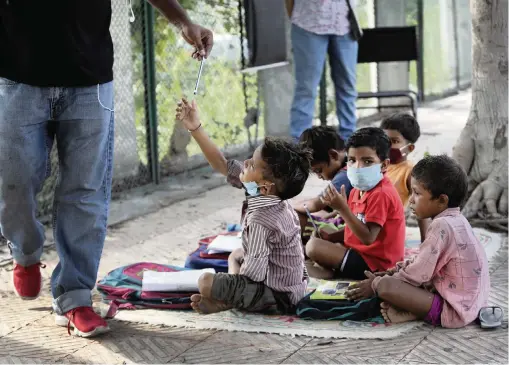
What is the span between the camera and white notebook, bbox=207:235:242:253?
4832mm

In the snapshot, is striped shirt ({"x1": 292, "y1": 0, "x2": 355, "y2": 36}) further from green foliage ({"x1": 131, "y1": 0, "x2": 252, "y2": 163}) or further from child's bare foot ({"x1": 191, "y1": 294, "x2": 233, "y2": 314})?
child's bare foot ({"x1": 191, "y1": 294, "x2": 233, "y2": 314})

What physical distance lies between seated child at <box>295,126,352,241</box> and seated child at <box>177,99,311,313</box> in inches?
34.5

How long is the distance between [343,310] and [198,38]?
1.37 meters

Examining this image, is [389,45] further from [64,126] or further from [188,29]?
[64,126]

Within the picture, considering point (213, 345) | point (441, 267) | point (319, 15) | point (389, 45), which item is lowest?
point (213, 345)

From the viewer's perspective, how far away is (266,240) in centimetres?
407

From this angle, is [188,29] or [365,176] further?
[365,176]

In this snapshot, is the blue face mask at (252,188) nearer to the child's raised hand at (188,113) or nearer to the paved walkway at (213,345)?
the child's raised hand at (188,113)

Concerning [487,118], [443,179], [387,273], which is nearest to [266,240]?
[387,273]

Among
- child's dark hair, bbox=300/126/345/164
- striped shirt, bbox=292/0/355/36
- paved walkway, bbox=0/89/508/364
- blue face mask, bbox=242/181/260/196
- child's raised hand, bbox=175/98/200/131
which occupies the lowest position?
paved walkway, bbox=0/89/508/364

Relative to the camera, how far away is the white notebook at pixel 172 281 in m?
4.31

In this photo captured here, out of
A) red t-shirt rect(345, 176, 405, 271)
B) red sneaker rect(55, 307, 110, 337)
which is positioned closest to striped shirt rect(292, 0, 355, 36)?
red t-shirt rect(345, 176, 405, 271)

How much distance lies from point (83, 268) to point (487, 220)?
277cm

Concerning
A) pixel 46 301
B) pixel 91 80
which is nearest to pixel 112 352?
pixel 46 301
